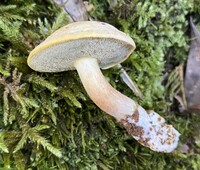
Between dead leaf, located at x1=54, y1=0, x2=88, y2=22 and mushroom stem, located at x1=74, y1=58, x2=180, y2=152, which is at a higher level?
dead leaf, located at x1=54, y1=0, x2=88, y2=22

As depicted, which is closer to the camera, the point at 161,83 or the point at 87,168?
the point at 87,168

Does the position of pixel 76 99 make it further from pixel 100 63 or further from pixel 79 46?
pixel 79 46

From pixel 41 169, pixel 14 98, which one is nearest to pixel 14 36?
pixel 14 98

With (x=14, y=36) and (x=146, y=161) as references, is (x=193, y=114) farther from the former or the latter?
(x=14, y=36)

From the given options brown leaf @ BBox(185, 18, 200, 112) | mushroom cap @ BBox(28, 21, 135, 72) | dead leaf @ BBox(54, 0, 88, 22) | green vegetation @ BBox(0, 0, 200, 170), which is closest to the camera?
mushroom cap @ BBox(28, 21, 135, 72)

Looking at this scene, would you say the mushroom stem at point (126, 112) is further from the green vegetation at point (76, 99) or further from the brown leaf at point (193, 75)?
the brown leaf at point (193, 75)

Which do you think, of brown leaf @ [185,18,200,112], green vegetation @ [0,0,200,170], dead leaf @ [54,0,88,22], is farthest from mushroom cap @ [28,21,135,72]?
brown leaf @ [185,18,200,112]

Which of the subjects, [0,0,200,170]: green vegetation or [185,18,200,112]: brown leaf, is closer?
[0,0,200,170]: green vegetation

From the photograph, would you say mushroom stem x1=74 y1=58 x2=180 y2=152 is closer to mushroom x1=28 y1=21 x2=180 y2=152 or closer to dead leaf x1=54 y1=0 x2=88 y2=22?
A: mushroom x1=28 y1=21 x2=180 y2=152

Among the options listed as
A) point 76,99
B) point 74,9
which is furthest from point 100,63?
point 74,9
